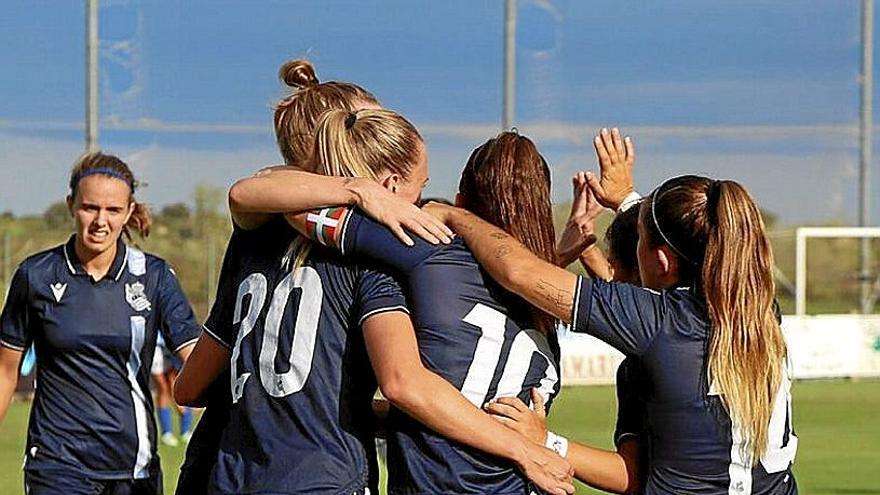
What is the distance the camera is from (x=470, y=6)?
821 inches

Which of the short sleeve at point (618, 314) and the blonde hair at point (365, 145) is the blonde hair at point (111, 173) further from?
the short sleeve at point (618, 314)

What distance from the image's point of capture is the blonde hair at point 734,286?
390cm

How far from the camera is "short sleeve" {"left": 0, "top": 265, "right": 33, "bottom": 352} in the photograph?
582 centimetres

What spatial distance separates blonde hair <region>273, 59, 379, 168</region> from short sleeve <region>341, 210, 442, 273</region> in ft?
0.89

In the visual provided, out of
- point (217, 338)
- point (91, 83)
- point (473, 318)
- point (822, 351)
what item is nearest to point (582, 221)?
point (473, 318)

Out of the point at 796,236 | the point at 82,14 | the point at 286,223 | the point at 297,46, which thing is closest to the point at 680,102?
the point at 796,236

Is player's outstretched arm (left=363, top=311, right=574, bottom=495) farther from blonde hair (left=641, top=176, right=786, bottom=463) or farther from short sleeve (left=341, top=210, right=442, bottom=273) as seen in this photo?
blonde hair (left=641, top=176, right=786, bottom=463)

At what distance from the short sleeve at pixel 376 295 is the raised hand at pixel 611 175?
964 mm

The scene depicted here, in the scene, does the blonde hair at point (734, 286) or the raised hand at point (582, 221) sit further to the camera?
the raised hand at point (582, 221)

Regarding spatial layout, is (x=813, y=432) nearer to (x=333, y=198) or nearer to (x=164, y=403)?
(x=164, y=403)

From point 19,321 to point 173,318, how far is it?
0.52m

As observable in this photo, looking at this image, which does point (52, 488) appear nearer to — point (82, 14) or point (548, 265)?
point (548, 265)

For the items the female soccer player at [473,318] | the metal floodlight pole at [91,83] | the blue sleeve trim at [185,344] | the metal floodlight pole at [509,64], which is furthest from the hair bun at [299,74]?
the metal floodlight pole at [509,64]

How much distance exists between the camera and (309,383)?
374 cm
